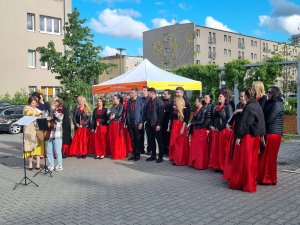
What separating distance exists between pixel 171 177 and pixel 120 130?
3.40 metres

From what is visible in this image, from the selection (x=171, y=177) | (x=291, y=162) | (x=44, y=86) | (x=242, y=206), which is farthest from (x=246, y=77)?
(x=44, y=86)

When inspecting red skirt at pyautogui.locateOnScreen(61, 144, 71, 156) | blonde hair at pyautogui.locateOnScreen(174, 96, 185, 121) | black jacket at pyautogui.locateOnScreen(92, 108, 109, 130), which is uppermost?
blonde hair at pyautogui.locateOnScreen(174, 96, 185, 121)

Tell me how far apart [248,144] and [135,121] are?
453 cm

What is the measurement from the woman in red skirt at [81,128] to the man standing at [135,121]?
129 cm

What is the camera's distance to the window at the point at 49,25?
35344 mm

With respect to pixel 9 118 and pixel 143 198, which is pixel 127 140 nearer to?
pixel 143 198

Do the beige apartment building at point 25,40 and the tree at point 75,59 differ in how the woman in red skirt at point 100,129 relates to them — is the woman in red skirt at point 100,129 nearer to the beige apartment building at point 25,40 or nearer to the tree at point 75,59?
the tree at point 75,59

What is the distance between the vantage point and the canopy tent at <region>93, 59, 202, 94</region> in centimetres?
1227

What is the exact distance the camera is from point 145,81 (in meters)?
12.1

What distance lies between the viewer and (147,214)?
18.7 ft

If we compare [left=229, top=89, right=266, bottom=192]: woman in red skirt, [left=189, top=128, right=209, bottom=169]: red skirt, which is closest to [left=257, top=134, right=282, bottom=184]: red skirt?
[left=229, top=89, right=266, bottom=192]: woman in red skirt

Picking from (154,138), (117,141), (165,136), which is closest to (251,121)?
(154,138)

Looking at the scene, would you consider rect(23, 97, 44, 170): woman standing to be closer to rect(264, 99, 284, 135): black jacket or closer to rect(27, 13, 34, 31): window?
rect(264, 99, 284, 135): black jacket

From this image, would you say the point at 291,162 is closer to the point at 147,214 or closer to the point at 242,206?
the point at 242,206
